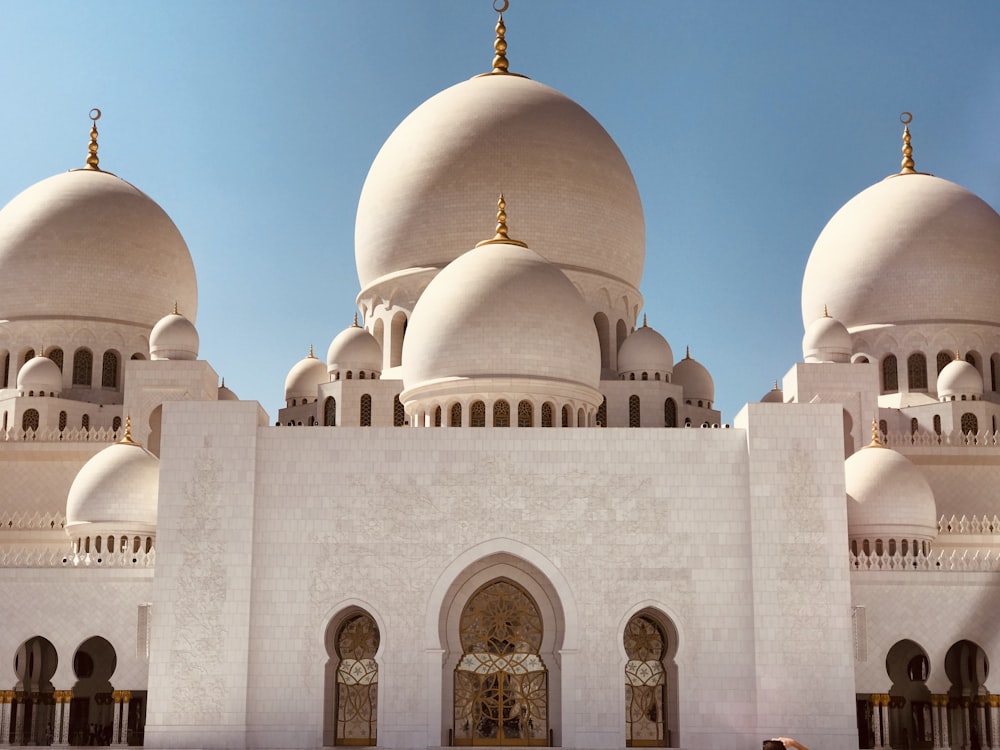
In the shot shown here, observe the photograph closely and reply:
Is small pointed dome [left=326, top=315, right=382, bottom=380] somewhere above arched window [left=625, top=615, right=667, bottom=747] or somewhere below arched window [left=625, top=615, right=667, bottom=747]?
above

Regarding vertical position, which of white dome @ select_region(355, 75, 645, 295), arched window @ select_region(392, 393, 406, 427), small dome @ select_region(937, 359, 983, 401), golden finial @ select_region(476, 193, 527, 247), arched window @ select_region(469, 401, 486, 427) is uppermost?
white dome @ select_region(355, 75, 645, 295)

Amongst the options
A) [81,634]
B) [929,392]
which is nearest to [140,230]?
[81,634]

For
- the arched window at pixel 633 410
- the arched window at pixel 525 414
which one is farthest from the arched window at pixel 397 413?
the arched window at pixel 633 410

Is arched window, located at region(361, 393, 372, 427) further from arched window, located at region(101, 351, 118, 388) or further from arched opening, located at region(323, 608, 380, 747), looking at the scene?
arched opening, located at region(323, 608, 380, 747)

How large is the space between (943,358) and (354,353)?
10092 millimetres

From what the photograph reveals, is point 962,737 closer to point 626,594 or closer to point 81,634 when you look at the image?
point 626,594

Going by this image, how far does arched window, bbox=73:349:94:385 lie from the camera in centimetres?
2497

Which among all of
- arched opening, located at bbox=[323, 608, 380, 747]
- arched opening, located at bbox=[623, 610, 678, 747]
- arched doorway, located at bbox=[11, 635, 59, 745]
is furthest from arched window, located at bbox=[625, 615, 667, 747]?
arched doorway, located at bbox=[11, 635, 59, 745]

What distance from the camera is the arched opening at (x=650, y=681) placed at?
17016 mm

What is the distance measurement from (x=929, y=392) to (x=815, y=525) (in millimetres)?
8825

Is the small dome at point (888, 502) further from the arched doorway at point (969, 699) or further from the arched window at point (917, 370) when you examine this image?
the arched window at point (917, 370)

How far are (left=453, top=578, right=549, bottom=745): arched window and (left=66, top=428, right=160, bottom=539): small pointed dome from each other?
199 inches

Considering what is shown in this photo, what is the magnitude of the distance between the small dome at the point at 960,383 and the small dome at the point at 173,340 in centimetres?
1220

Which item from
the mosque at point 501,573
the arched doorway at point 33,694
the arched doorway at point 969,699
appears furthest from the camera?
the arched doorway at point 33,694
